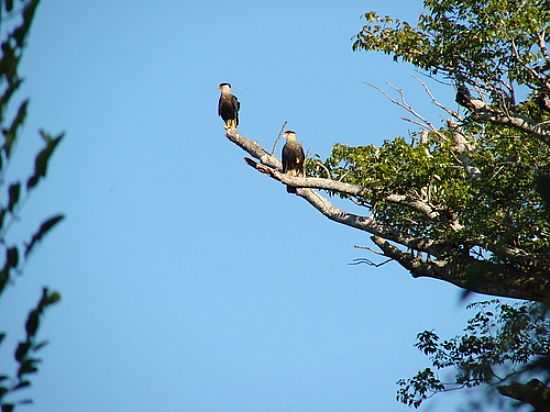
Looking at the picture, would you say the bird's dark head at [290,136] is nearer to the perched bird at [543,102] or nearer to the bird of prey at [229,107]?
the bird of prey at [229,107]

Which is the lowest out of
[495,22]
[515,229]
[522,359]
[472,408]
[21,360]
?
[21,360]

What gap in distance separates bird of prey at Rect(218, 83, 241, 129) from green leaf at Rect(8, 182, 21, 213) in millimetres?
13074

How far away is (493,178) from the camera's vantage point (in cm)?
1247

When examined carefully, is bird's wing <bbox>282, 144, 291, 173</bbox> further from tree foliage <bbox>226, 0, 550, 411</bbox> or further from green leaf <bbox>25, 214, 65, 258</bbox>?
green leaf <bbox>25, 214, 65, 258</bbox>

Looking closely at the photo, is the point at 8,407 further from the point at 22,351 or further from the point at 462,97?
the point at 462,97

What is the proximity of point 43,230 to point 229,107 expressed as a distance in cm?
1381

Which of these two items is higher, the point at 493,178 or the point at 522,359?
the point at 493,178

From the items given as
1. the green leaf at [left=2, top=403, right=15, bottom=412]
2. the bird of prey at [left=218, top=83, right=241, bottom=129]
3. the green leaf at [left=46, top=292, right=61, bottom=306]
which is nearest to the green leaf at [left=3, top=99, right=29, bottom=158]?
the green leaf at [left=46, top=292, right=61, bottom=306]

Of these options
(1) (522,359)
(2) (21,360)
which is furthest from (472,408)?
(1) (522,359)

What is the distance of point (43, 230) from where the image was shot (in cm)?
356

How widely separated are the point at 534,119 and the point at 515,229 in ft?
7.66

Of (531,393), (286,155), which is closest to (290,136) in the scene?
(286,155)

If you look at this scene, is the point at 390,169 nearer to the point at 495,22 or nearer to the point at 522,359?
the point at 495,22

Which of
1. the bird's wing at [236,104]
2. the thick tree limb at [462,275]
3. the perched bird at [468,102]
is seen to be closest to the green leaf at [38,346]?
the thick tree limb at [462,275]
